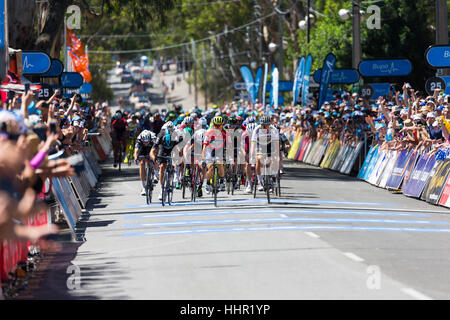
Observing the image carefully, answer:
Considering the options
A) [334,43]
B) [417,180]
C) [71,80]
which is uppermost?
[334,43]

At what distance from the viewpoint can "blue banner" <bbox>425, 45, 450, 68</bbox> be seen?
24219 mm

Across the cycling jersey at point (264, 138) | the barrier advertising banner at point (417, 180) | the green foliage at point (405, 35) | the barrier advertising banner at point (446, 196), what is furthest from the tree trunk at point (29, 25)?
the green foliage at point (405, 35)

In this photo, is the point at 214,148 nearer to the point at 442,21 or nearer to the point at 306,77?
the point at 442,21

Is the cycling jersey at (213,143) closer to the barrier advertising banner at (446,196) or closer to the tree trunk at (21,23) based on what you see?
the barrier advertising banner at (446,196)

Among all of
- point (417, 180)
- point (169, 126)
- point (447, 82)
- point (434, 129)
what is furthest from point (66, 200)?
point (447, 82)

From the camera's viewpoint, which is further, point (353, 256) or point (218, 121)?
point (218, 121)

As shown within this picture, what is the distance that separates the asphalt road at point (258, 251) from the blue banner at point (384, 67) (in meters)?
9.99

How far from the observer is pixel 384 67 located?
3300 cm

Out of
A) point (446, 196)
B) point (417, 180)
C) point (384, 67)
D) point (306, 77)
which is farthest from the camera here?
point (306, 77)

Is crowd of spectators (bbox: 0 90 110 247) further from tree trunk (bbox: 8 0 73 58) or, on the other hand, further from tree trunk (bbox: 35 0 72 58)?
tree trunk (bbox: 35 0 72 58)

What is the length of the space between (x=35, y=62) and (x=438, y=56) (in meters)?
9.80

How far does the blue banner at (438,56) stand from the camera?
79.5 ft

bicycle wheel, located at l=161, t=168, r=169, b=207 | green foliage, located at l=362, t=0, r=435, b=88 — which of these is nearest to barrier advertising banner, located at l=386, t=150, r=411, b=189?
bicycle wheel, located at l=161, t=168, r=169, b=207

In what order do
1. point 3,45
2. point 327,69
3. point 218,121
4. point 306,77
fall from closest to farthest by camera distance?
1. point 3,45
2. point 218,121
3. point 327,69
4. point 306,77
